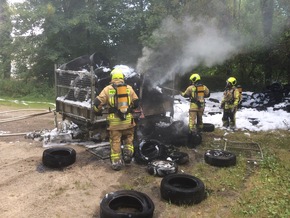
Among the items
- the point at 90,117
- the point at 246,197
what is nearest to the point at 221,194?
the point at 246,197

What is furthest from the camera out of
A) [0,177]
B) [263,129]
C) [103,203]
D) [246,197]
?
[263,129]

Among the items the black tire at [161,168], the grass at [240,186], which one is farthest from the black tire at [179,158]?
the black tire at [161,168]

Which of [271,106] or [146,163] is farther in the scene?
[271,106]

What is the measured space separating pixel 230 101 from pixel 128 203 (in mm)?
6177

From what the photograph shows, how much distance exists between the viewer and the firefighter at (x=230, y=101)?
9.35m

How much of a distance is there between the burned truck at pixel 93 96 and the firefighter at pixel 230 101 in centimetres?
209

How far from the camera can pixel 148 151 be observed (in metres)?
6.61

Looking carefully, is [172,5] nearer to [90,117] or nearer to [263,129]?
[263,129]

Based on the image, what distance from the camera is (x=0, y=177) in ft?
17.7

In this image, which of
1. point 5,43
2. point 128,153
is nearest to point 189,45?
point 128,153

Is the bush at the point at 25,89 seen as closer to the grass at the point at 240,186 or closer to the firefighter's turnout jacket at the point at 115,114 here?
the firefighter's turnout jacket at the point at 115,114

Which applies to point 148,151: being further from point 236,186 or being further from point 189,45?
point 189,45

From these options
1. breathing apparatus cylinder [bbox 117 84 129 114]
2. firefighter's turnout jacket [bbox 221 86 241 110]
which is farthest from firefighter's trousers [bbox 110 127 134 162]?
firefighter's turnout jacket [bbox 221 86 241 110]

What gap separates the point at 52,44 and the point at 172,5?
7.67 m
